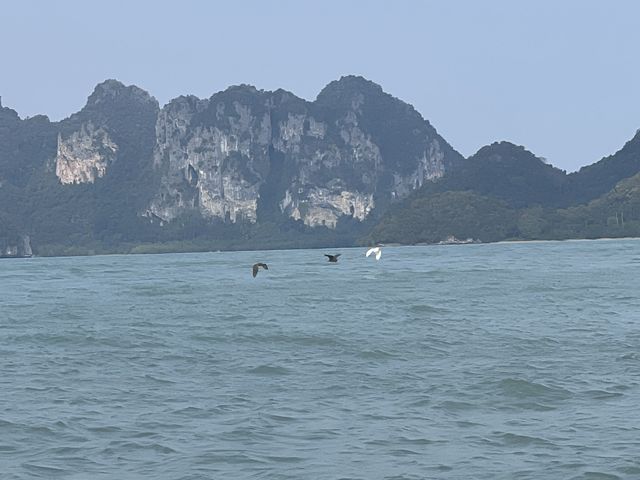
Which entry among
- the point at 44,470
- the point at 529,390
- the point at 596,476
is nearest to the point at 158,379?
the point at 529,390

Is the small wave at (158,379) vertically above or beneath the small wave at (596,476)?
above

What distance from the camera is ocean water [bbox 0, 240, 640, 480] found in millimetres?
18688

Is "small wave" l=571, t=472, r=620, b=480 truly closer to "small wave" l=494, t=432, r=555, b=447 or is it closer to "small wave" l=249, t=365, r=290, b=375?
"small wave" l=494, t=432, r=555, b=447

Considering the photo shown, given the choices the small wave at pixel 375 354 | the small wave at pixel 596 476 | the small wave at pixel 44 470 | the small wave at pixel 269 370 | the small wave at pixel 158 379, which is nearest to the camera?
the small wave at pixel 596 476

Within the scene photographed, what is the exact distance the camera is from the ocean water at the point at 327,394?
61.3 ft

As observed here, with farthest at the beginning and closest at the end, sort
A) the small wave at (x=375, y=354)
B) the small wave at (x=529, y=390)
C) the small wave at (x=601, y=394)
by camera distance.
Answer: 1. the small wave at (x=375, y=354)
2. the small wave at (x=529, y=390)
3. the small wave at (x=601, y=394)

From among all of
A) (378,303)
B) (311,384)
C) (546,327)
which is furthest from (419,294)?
(311,384)

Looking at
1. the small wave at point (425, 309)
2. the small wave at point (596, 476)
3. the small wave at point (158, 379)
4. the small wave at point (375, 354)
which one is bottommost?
the small wave at point (596, 476)

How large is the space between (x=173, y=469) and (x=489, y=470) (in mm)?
5244

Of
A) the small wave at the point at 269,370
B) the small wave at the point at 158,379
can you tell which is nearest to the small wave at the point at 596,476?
the small wave at the point at 269,370

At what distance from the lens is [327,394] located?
2562cm

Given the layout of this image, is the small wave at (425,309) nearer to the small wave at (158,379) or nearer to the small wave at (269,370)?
the small wave at (269,370)

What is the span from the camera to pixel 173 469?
18266 mm

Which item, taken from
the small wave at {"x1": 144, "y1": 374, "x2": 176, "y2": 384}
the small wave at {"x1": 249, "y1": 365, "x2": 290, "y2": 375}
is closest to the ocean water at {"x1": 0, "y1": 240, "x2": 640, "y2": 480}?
the small wave at {"x1": 249, "y1": 365, "x2": 290, "y2": 375}
